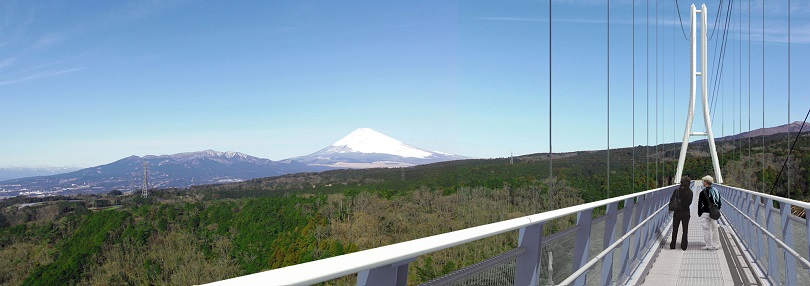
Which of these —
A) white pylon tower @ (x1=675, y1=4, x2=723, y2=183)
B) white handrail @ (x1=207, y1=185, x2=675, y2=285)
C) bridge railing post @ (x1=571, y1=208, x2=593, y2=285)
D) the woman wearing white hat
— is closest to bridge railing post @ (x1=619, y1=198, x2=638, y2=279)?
bridge railing post @ (x1=571, y1=208, x2=593, y2=285)

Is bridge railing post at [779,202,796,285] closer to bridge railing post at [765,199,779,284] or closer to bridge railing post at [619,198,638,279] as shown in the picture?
bridge railing post at [765,199,779,284]

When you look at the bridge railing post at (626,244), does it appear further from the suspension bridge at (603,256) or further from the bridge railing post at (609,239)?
the bridge railing post at (609,239)

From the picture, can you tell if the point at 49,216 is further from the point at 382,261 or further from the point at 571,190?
the point at 382,261

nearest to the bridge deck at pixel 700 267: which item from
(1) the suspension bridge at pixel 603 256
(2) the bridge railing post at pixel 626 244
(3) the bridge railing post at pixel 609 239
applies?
(1) the suspension bridge at pixel 603 256

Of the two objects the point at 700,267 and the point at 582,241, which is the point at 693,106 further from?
the point at 582,241

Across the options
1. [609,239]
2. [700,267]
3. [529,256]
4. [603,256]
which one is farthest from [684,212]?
[529,256]

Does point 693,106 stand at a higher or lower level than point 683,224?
higher
